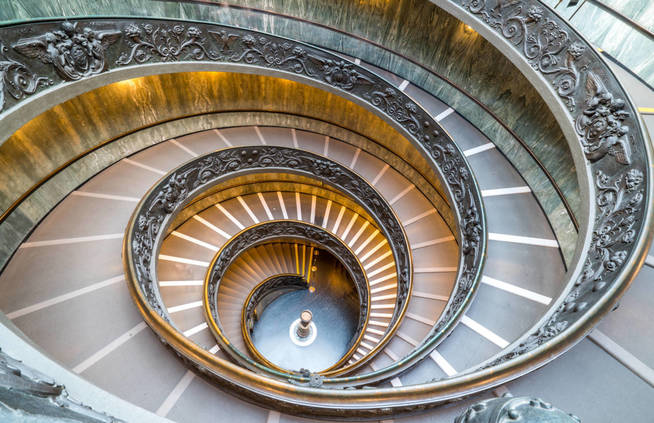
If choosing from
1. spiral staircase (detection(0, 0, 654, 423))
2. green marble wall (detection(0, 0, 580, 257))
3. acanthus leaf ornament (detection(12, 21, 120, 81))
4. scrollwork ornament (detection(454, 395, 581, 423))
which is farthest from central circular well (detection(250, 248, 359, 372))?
scrollwork ornament (detection(454, 395, 581, 423))

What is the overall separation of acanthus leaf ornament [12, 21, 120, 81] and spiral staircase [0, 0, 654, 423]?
3 centimetres

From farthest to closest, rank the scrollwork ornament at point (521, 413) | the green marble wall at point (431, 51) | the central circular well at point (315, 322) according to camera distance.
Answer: the central circular well at point (315, 322), the green marble wall at point (431, 51), the scrollwork ornament at point (521, 413)

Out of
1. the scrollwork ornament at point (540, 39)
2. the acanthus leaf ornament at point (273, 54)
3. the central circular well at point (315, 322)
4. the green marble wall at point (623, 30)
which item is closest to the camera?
the scrollwork ornament at point (540, 39)

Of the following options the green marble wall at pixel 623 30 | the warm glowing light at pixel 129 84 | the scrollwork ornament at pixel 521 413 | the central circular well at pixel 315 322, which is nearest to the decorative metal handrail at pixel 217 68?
the warm glowing light at pixel 129 84

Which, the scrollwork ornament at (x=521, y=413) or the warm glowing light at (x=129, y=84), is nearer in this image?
the scrollwork ornament at (x=521, y=413)

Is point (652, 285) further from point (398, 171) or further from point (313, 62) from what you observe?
point (313, 62)

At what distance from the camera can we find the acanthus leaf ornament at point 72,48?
15.1 ft

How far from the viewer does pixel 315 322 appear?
39.9ft

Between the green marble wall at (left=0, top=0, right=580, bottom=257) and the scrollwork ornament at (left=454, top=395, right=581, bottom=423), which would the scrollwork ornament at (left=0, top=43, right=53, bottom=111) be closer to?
the green marble wall at (left=0, top=0, right=580, bottom=257)

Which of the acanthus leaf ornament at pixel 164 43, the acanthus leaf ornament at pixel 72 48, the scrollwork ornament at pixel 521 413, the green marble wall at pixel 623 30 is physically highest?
the green marble wall at pixel 623 30

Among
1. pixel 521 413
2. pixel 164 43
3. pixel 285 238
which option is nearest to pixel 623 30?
Answer: pixel 521 413

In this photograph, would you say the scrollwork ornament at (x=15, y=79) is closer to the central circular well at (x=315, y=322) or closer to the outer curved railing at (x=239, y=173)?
the outer curved railing at (x=239, y=173)

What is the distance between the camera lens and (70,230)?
5.75 m

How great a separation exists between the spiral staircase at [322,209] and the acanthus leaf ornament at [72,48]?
0.03 m
